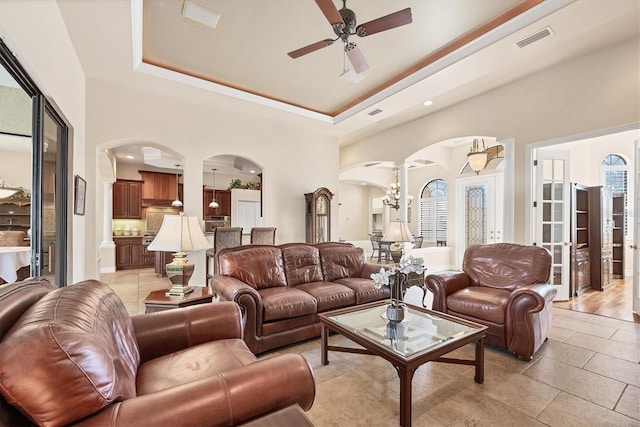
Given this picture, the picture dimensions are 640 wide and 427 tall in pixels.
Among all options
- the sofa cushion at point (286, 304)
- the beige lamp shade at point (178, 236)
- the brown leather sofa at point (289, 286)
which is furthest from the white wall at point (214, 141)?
the sofa cushion at point (286, 304)

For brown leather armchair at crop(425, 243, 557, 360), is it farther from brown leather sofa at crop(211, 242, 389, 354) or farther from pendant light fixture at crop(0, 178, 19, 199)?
pendant light fixture at crop(0, 178, 19, 199)

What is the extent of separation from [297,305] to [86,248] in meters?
2.96

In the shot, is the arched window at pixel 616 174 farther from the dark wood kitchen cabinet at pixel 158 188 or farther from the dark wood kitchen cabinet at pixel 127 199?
the dark wood kitchen cabinet at pixel 127 199

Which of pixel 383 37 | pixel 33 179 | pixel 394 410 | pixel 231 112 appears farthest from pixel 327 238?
pixel 33 179

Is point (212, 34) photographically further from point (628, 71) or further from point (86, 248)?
point (628, 71)

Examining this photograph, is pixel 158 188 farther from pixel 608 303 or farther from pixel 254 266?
pixel 608 303

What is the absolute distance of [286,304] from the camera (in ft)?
9.27

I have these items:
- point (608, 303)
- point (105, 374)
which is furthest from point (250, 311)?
point (608, 303)

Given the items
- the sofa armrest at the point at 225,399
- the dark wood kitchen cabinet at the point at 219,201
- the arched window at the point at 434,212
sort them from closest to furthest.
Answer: the sofa armrest at the point at 225,399, the arched window at the point at 434,212, the dark wood kitchen cabinet at the point at 219,201

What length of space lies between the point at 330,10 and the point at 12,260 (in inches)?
113

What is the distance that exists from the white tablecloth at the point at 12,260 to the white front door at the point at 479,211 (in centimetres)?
745

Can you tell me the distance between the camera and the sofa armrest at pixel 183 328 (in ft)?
5.78

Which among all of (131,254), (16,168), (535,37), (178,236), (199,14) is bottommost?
(131,254)

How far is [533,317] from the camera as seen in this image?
8.57 feet
